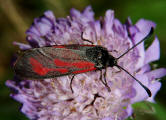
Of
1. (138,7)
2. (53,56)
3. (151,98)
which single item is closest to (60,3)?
(138,7)

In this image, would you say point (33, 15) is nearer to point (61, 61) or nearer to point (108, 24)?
point (108, 24)

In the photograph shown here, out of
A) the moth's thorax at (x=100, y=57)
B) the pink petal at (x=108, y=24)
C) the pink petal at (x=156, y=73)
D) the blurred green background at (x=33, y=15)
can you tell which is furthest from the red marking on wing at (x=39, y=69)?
the blurred green background at (x=33, y=15)

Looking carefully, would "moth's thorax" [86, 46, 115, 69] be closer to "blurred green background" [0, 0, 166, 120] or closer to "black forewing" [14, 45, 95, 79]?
"black forewing" [14, 45, 95, 79]

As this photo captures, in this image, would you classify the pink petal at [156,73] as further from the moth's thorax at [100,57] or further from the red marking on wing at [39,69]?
the red marking on wing at [39,69]

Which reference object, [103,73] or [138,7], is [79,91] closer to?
[103,73]

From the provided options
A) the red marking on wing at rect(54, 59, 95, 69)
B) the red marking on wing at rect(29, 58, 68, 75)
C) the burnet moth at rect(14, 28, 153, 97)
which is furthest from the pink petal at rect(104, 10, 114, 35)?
the red marking on wing at rect(29, 58, 68, 75)

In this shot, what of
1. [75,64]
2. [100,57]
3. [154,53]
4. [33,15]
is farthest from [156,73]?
[33,15]
